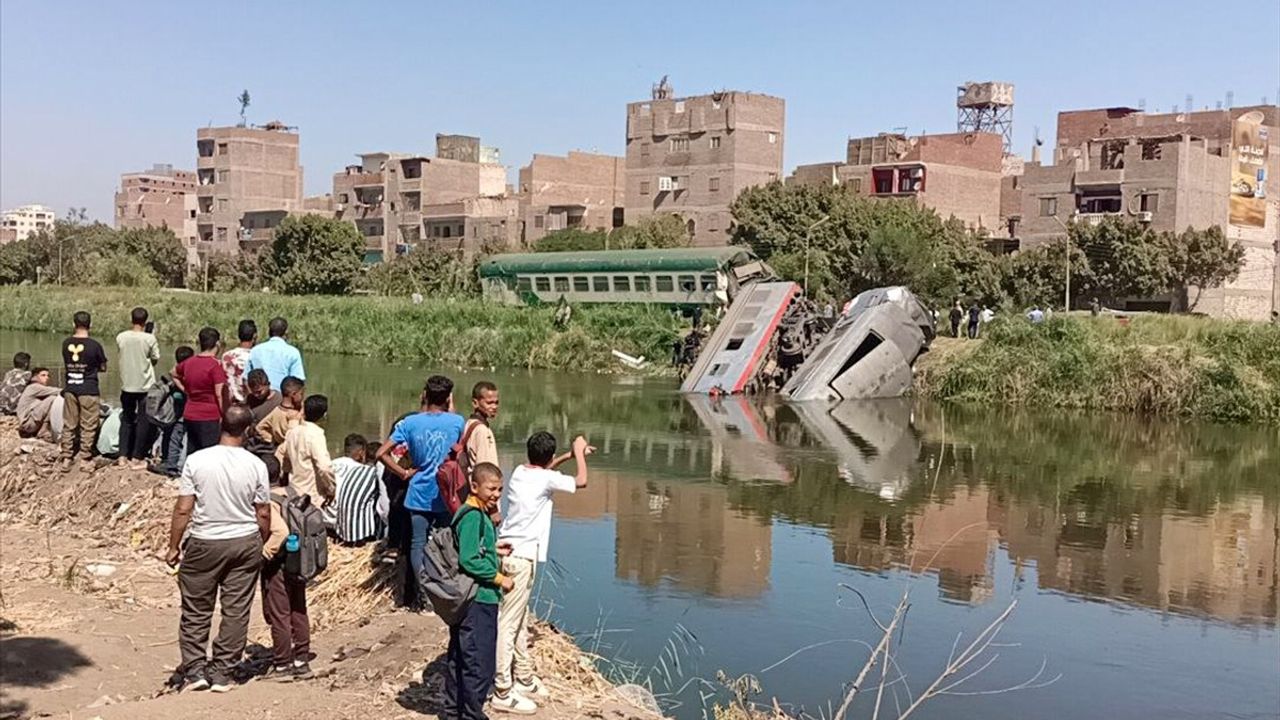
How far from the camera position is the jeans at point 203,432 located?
10.4 m

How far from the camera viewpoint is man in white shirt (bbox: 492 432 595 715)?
6.63m

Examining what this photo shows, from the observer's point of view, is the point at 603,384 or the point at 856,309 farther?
the point at 603,384

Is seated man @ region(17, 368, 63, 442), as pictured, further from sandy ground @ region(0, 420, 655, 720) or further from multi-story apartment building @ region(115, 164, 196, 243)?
multi-story apartment building @ region(115, 164, 196, 243)

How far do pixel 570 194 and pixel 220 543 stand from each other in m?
69.1

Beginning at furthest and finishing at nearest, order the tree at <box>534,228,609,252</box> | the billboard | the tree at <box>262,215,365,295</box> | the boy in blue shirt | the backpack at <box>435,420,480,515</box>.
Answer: the tree at <box>262,215,365,295</box>
the tree at <box>534,228,609,252</box>
the billboard
the boy in blue shirt
the backpack at <box>435,420,480,515</box>

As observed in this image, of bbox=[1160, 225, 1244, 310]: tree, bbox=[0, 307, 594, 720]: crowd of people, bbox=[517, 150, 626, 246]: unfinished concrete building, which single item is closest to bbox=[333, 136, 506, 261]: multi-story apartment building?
bbox=[517, 150, 626, 246]: unfinished concrete building

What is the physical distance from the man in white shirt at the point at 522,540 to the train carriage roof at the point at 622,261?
3058 cm

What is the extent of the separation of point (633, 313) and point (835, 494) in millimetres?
22366

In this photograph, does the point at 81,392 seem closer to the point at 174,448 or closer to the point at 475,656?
the point at 174,448

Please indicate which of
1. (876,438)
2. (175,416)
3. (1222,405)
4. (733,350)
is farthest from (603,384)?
(175,416)

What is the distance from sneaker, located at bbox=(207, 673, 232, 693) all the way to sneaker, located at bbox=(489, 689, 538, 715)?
155cm

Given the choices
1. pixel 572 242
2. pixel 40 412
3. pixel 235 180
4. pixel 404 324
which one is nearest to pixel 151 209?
pixel 235 180

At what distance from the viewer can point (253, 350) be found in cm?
1100

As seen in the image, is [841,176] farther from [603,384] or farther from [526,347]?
[603,384]
